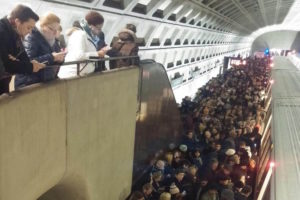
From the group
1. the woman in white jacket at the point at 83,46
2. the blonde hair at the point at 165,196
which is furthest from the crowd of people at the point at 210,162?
the woman in white jacket at the point at 83,46

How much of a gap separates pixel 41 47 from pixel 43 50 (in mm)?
43

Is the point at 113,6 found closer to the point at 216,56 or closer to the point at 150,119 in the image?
the point at 150,119

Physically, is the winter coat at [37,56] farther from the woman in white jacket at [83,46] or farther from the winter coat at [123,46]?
the winter coat at [123,46]

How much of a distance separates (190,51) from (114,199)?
19275 millimetres

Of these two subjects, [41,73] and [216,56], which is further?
[216,56]

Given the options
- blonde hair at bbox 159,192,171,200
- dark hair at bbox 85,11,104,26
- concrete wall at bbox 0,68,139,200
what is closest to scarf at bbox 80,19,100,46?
dark hair at bbox 85,11,104,26

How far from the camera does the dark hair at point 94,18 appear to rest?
17.0 ft

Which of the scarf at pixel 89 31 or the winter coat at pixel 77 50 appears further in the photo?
the scarf at pixel 89 31

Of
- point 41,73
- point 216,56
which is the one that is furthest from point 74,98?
point 216,56

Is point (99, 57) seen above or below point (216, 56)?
above

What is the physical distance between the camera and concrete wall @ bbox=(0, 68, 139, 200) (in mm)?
3574

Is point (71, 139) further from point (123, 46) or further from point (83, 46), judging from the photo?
point (123, 46)

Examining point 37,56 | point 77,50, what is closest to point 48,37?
point 37,56

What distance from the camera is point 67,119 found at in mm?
4586
